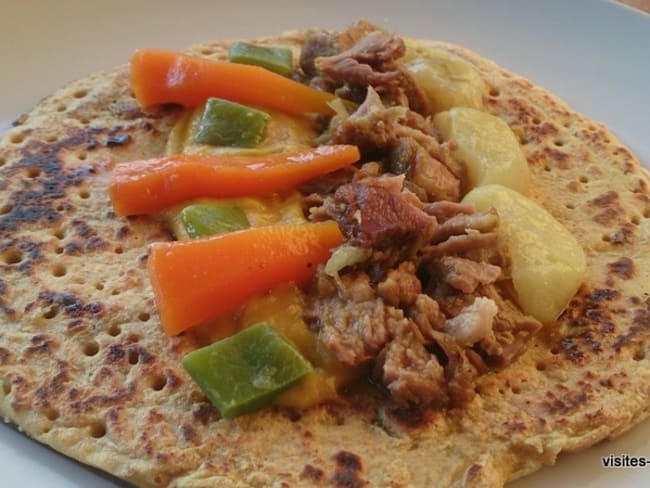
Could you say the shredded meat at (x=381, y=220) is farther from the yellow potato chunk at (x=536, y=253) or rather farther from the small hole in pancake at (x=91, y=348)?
the small hole in pancake at (x=91, y=348)

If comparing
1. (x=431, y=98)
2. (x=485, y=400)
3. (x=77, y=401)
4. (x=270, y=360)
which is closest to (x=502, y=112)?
(x=431, y=98)

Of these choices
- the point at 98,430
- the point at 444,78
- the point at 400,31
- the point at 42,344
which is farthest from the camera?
the point at 400,31

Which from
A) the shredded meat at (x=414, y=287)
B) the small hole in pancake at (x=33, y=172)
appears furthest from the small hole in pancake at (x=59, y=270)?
the shredded meat at (x=414, y=287)

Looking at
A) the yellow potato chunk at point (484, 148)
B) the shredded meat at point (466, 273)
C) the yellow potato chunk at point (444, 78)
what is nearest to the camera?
the shredded meat at point (466, 273)

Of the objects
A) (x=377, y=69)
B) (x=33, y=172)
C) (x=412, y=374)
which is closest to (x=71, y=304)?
(x=33, y=172)

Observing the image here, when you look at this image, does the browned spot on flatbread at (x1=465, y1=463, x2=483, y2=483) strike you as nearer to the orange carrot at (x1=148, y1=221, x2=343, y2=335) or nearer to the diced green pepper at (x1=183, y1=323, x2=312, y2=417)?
the diced green pepper at (x1=183, y1=323, x2=312, y2=417)

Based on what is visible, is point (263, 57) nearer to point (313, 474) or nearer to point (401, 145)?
point (401, 145)

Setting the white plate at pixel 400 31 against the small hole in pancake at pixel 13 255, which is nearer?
the small hole in pancake at pixel 13 255
